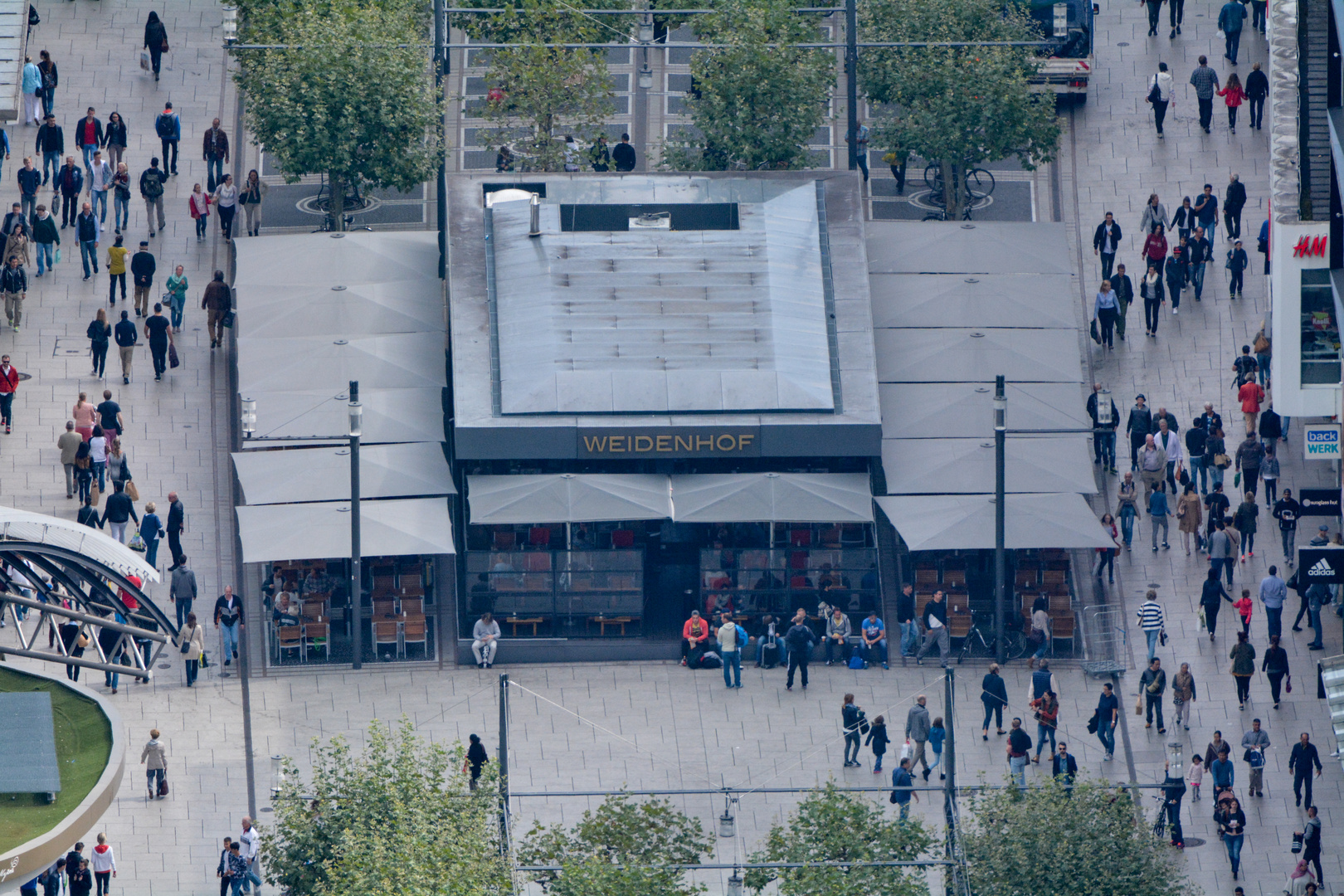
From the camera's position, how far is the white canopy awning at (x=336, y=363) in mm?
60125

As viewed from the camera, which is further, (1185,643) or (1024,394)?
(1024,394)

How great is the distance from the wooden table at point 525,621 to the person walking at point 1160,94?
22149mm

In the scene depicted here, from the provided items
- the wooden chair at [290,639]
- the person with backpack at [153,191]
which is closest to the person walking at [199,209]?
the person with backpack at [153,191]

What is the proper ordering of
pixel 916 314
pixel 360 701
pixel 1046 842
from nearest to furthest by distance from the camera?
pixel 1046 842 < pixel 360 701 < pixel 916 314

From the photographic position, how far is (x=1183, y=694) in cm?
5303

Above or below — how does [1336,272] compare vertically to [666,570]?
above

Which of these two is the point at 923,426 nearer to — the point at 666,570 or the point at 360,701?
the point at 666,570

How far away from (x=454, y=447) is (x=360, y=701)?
5.45 metres

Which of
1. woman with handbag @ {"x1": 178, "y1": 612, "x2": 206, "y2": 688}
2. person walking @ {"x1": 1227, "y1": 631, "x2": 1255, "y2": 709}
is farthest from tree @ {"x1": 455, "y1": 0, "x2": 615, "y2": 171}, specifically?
person walking @ {"x1": 1227, "y1": 631, "x2": 1255, "y2": 709}

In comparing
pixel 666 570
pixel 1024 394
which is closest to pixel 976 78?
pixel 1024 394

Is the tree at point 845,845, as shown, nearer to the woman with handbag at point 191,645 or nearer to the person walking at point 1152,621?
the person walking at point 1152,621

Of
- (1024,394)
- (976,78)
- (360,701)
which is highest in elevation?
(976,78)

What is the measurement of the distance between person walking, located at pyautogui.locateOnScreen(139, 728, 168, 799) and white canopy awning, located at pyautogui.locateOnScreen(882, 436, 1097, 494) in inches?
548

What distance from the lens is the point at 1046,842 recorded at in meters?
45.1
